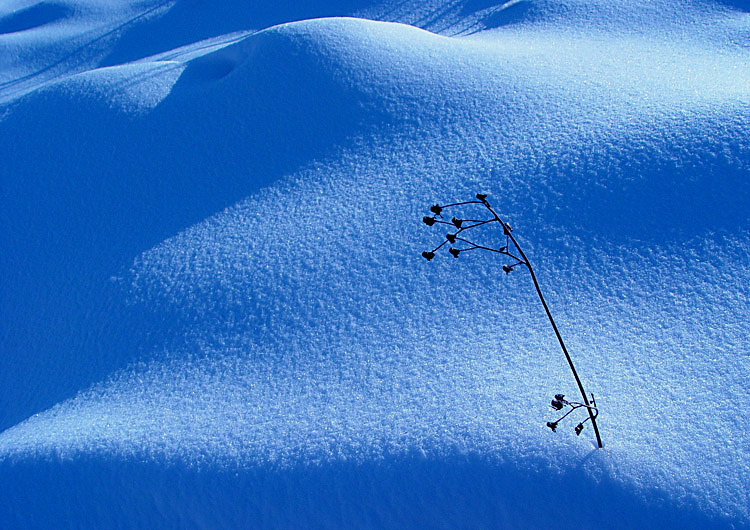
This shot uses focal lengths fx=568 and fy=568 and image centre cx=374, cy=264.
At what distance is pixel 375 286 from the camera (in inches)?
83.8

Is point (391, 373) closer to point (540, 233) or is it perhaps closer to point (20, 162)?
point (540, 233)

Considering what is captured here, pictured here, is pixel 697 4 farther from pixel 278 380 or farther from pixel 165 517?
pixel 165 517

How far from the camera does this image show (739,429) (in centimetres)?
148

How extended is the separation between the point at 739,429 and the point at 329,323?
1.27 m

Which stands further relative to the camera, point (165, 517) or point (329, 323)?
point (329, 323)

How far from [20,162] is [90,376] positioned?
1.64m

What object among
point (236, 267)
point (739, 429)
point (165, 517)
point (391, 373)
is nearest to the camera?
point (739, 429)

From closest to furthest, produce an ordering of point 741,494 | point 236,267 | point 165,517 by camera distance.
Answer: point 741,494, point 165,517, point 236,267

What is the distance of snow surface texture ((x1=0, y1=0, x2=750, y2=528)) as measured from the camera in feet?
5.13

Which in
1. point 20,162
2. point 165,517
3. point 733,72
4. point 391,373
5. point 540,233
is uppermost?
point 20,162

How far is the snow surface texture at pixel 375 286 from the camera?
1.56 m

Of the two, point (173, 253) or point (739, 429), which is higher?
point (173, 253)

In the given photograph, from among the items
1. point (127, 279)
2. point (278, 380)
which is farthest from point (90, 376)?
point (278, 380)

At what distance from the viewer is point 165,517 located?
1711 mm
